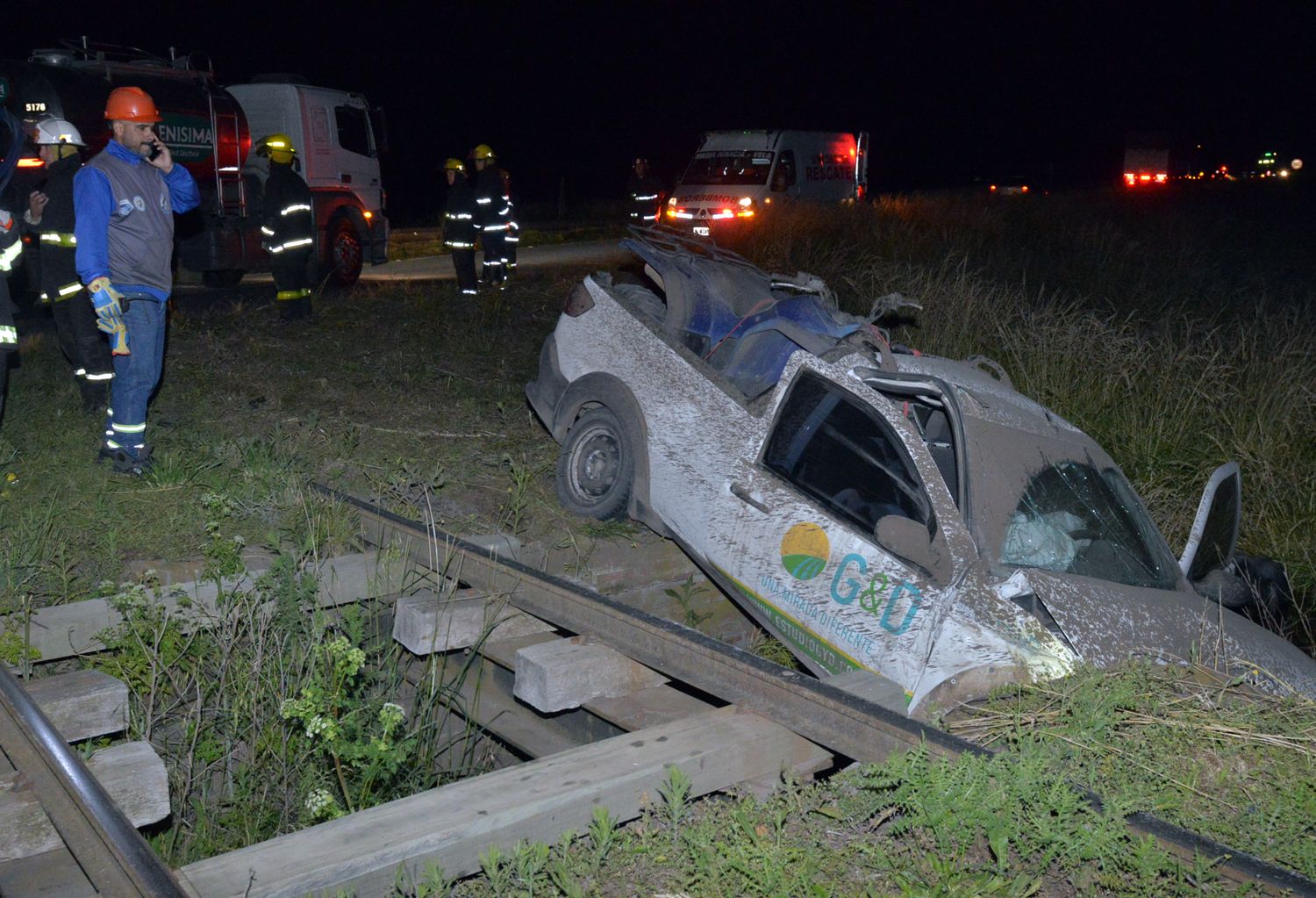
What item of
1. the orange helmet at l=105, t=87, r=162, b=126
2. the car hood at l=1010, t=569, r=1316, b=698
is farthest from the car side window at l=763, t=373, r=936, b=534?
the orange helmet at l=105, t=87, r=162, b=126

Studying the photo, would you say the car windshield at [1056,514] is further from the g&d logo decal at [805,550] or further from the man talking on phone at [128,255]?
the man talking on phone at [128,255]

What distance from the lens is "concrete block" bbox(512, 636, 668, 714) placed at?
411cm

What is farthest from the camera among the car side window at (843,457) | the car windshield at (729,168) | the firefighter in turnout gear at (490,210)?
the car windshield at (729,168)

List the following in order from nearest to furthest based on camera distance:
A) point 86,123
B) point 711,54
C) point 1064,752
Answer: point 1064,752
point 86,123
point 711,54

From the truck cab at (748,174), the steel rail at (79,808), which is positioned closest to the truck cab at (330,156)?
the truck cab at (748,174)

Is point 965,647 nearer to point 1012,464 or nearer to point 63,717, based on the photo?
point 1012,464

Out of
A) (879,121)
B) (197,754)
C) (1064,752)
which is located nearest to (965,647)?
(1064,752)

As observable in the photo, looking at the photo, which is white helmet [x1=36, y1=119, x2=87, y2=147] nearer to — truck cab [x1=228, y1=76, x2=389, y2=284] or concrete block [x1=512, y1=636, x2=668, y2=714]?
concrete block [x1=512, y1=636, x2=668, y2=714]

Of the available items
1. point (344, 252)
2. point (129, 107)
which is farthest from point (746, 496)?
point (344, 252)

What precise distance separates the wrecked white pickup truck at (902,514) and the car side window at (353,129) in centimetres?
1111

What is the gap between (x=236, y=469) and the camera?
626cm

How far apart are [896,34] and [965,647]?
2850 inches

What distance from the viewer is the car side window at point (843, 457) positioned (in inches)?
172

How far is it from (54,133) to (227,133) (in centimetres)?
687
